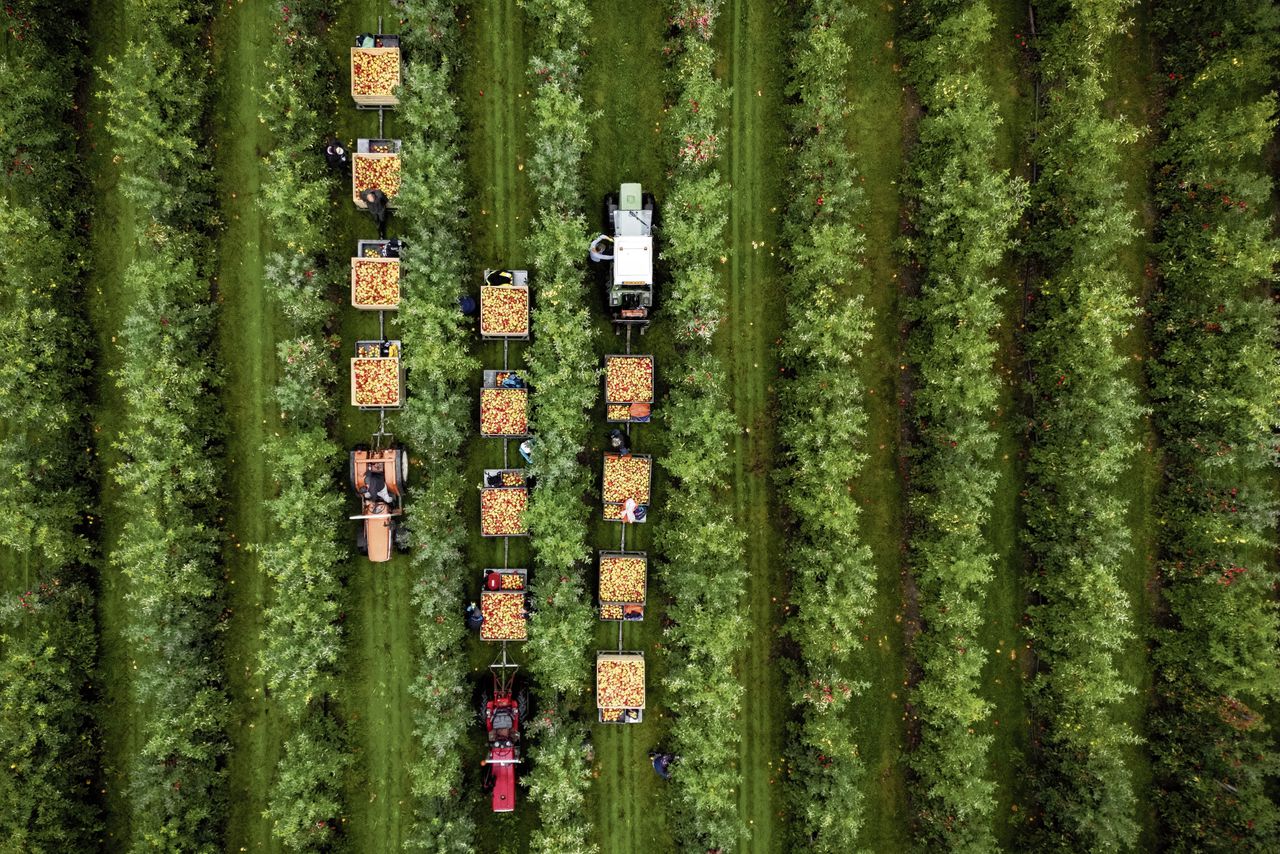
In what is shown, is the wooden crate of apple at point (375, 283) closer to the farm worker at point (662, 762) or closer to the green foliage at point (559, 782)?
the green foliage at point (559, 782)

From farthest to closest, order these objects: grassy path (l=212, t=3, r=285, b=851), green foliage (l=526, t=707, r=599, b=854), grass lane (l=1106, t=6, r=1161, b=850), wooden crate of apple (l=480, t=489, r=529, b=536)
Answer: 1. grass lane (l=1106, t=6, r=1161, b=850)
2. grassy path (l=212, t=3, r=285, b=851)
3. wooden crate of apple (l=480, t=489, r=529, b=536)
4. green foliage (l=526, t=707, r=599, b=854)

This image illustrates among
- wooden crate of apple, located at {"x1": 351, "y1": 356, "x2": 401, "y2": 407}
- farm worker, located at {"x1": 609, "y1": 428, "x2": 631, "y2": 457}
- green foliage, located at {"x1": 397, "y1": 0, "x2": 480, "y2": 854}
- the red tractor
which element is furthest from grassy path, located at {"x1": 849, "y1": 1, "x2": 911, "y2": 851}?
wooden crate of apple, located at {"x1": 351, "y1": 356, "x2": 401, "y2": 407}

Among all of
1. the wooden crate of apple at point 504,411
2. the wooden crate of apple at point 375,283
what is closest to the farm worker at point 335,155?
the wooden crate of apple at point 375,283

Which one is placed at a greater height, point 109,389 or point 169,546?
point 109,389

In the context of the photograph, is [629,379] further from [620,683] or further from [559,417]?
[620,683]

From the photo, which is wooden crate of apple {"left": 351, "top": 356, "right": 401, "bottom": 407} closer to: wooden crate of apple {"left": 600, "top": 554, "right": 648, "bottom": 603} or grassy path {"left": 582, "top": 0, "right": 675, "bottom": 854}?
grassy path {"left": 582, "top": 0, "right": 675, "bottom": 854}

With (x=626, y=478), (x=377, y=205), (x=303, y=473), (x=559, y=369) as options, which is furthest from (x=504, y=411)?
(x=377, y=205)
